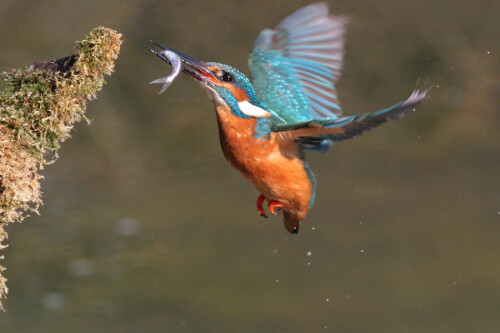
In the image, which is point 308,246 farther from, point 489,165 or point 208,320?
point 489,165

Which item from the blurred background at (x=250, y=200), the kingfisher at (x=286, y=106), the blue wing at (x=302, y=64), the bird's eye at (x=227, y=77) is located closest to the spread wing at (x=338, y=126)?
the kingfisher at (x=286, y=106)

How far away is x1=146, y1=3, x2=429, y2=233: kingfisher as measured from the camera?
1.41 metres

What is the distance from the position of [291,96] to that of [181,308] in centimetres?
204

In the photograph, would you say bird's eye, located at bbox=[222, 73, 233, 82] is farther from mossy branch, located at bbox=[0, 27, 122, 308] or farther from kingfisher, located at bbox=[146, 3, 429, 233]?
mossy branch, located at bbox=[0, 27, 122, 308]

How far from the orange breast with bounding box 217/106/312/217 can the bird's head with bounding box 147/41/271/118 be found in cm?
2

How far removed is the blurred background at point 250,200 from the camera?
11.8ft

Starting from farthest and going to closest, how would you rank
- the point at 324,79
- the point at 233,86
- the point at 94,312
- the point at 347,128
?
the point at 94,312 < the point at 324,79 < the point at 233,86 < the point at 347,128

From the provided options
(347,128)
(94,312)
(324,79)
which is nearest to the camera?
(347,128)

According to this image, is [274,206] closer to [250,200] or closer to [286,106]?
[286,106]

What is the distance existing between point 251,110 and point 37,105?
1.50 ft

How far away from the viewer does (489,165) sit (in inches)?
156

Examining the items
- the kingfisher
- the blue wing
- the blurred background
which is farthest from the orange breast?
the blurred background

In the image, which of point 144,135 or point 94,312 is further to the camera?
point 144,135

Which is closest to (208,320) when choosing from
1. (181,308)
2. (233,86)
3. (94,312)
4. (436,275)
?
(181,308)
